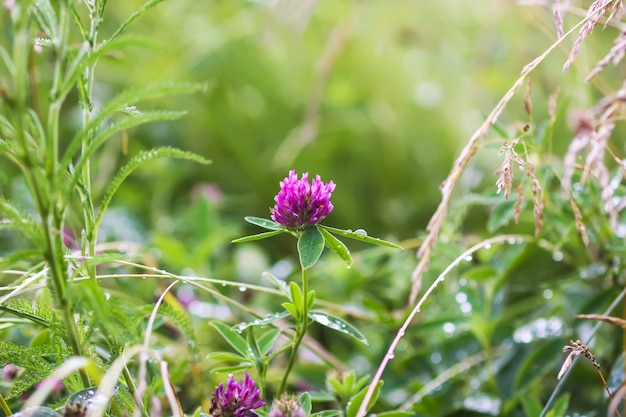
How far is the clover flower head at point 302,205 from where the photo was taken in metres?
0.46

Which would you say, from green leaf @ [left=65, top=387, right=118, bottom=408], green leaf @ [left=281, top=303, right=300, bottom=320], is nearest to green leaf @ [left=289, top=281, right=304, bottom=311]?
green leaf @ [left=281, top=303, right=300, bottom=320]

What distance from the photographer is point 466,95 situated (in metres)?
1.36

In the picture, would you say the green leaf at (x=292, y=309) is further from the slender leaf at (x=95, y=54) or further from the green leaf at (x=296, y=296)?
the slender leaf at (x=95, y=54)

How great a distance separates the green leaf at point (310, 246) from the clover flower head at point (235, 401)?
10cm

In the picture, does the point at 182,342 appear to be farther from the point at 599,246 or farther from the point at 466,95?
the point at 466,95

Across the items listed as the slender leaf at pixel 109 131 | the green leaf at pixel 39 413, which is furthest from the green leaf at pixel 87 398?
the slender leaf at pixel 109 131

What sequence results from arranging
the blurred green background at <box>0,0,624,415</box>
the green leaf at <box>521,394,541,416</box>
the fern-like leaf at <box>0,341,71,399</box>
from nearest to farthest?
the fern-like leaf at <box>0,341,71,399</box> → the green leaf at <box>521,394,541,416</box> → the blurred green background at <box>0,0,624,415</box>

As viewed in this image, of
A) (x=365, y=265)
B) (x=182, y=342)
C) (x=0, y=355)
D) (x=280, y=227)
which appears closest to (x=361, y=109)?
(x=365, y=265)

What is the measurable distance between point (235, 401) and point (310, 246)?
12cm

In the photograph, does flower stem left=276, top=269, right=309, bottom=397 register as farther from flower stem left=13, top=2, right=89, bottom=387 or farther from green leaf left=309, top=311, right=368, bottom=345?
flower stem left=13, top=2, right=89, bottom=387

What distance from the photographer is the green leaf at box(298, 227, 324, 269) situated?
444 mm

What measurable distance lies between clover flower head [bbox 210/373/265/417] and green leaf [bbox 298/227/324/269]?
3.8 inches

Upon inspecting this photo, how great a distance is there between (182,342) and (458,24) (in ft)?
3.40

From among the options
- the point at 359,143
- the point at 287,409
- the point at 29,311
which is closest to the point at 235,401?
the point at 287,409
